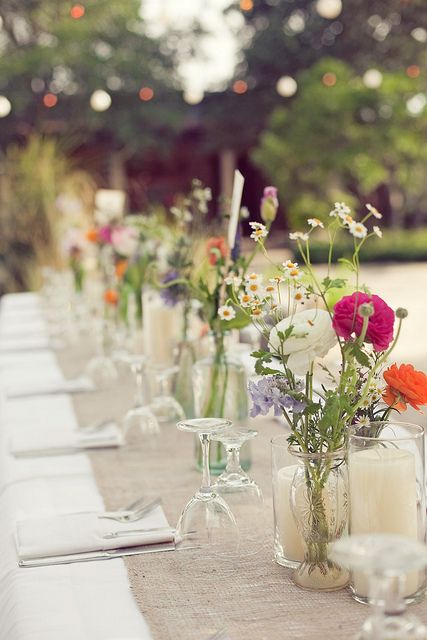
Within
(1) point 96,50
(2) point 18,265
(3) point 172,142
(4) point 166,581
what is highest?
(1) point 96,50

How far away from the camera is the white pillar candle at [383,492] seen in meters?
1.25

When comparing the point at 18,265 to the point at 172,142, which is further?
the point at 172,142

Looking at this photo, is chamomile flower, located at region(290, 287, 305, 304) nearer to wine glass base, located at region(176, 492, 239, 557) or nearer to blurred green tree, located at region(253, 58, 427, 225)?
wine glass base, located at region(176, 492, 239, 557)

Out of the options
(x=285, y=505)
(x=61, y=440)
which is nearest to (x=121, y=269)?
(x=61, y=440)

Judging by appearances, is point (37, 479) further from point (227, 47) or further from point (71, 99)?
point (227, 47)

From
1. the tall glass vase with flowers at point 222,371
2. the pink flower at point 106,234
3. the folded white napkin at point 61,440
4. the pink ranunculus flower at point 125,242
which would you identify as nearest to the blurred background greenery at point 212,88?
the pink flower at point 106,234

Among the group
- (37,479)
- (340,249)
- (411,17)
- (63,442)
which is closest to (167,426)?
(63,442)

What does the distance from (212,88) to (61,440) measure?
64.6ft

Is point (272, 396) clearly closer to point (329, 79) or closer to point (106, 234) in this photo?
point (106, 234)

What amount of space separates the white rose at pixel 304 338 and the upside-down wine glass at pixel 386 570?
1.50ft

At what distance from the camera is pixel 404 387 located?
4.33ft

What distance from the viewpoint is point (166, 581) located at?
138 cm

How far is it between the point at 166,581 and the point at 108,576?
81mm

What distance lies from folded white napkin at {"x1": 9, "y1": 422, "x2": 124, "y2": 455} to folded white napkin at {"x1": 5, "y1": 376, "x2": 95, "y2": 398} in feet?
1.54
